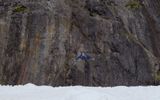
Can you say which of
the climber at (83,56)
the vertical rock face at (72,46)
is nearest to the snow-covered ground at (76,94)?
the vertical rock face at (72,46)

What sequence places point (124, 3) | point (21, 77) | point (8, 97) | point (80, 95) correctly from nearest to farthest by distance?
point (80, 95) < point (8, 97) < point (21, 77) < point (124, 3)

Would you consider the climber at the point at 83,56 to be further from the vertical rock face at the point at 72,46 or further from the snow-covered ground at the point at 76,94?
the snow-covered ground at the point at 76,94

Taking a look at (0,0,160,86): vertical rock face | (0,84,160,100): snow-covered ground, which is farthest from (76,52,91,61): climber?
(0,84,160,100): snow-covered ground

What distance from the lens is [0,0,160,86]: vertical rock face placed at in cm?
1279

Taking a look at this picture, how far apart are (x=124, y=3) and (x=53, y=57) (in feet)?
14.0

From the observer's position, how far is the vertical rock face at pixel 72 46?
12789 millimetres

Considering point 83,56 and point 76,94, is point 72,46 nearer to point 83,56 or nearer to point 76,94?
point 83,56

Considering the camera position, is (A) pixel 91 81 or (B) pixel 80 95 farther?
(A) pixel 91 81

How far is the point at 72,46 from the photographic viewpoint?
13.1m

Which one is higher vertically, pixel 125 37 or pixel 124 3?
pixel 124 3

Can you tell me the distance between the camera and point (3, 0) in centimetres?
1388

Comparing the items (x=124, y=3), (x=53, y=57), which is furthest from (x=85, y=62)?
(x=124, y=3)

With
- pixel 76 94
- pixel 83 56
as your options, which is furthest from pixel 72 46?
pixel 76 94

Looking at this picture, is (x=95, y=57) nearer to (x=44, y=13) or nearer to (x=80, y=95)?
(x=44, y=13)
